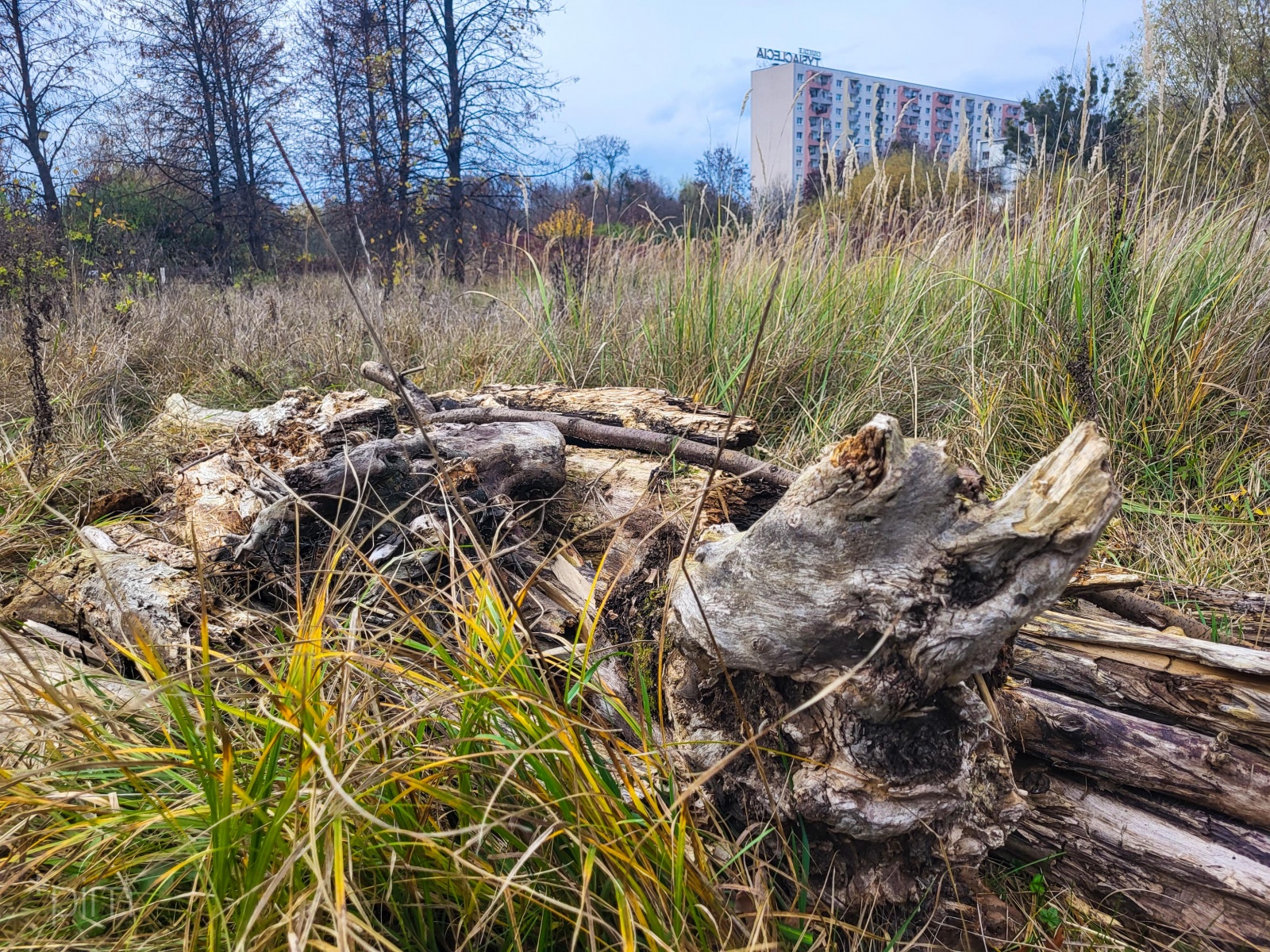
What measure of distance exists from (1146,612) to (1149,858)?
2.28 feet

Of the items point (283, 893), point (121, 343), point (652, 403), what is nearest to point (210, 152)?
point (121, 343)

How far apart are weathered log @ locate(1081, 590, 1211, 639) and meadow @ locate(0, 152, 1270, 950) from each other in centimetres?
58

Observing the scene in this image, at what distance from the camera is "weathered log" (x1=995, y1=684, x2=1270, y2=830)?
1.37 m

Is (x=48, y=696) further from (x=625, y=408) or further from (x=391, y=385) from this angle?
(x=625, y=408)

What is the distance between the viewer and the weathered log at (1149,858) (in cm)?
130

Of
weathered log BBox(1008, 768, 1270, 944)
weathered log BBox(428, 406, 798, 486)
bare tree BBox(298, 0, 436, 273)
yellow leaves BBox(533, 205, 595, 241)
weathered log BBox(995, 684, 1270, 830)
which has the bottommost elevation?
weathered log BBox(1008, 768, 1270, 944)

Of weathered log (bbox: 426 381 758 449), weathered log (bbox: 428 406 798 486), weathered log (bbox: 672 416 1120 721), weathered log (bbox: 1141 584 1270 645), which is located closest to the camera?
weathered log (bbox: 672 416 1120 721)

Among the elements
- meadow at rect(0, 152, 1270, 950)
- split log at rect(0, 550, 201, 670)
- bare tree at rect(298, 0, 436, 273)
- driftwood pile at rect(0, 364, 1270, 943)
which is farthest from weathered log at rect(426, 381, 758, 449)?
bare tree at rect(298, 0, 436, 273)

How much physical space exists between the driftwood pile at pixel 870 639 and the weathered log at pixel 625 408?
0.27 meters

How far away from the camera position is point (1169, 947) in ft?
4.24

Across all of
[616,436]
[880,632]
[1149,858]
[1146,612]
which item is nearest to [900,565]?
[880,632]

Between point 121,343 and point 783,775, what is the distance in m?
5.53

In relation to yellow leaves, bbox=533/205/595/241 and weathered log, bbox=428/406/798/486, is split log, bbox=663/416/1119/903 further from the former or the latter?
yellow leaves, bbox=533/205/595/241

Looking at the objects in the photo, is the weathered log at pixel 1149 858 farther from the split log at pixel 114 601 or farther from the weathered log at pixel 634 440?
the split log at pixel 114 601
